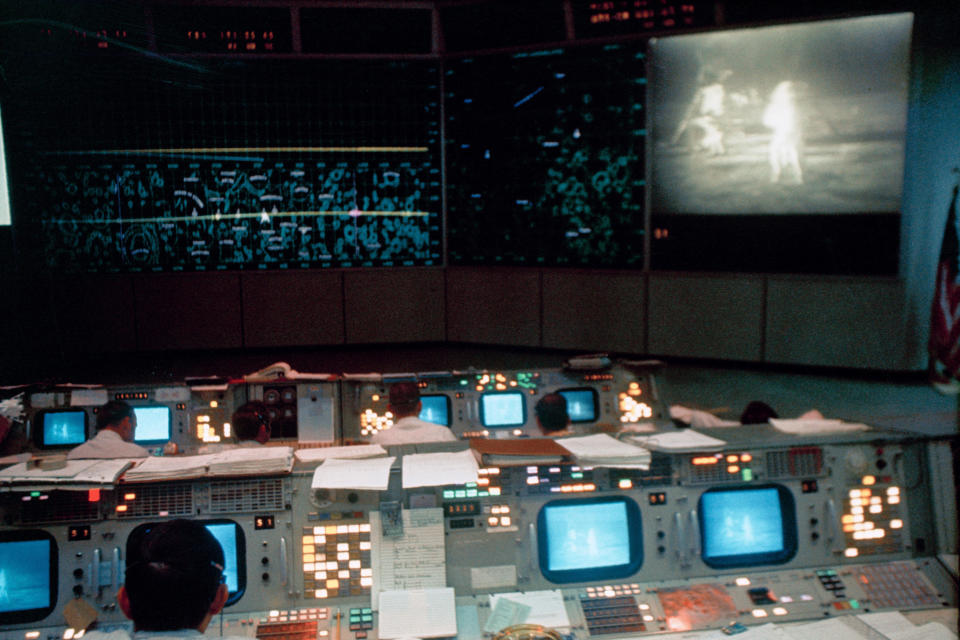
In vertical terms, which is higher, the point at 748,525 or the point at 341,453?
the point at 341,453

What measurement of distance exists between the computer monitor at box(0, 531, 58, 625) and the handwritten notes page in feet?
2.91

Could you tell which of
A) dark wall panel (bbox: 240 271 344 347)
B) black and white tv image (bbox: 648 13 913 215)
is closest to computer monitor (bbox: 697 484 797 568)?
black and white tv image (bbox: 648 13 913 215)

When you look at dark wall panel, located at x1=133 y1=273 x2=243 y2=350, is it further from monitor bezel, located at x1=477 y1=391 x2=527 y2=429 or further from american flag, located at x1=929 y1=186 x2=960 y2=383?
american flag, located at x1=929 y1=186 x2=960 y2=383

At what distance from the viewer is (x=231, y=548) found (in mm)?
2217

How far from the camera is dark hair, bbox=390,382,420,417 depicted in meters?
3.52

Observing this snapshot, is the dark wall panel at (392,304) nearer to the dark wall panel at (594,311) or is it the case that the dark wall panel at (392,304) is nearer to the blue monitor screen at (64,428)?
the dark wall panel at (594,311)

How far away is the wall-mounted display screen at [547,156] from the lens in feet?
25.6

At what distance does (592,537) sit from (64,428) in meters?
2.86

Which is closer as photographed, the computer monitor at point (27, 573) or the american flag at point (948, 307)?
the computer monitor at point (27, 573)

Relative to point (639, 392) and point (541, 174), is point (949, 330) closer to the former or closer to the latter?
point (639, 392)

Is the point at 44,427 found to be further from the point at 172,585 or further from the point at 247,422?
the point at 172,585

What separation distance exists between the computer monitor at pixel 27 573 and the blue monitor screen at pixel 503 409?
2256 mm

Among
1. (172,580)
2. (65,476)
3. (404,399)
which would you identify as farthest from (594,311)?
(172,580)

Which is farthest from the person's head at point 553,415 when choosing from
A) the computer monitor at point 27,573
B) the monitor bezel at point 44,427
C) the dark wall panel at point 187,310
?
the dark wall panel at point 187,310
